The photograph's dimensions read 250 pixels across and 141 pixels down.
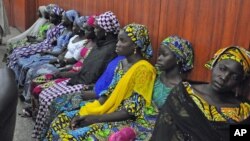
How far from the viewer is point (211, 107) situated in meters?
1.95

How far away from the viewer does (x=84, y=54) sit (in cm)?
378

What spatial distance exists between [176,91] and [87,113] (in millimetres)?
971

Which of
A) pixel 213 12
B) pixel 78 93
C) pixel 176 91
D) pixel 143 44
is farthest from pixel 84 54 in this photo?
pixel 176 91

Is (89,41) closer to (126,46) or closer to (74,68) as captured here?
(74,68)

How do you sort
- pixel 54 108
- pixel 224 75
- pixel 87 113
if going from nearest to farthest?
pixel 224 75, pixel 87 113, pixel 54 108

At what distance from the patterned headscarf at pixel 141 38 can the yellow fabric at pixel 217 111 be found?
34.2 inches

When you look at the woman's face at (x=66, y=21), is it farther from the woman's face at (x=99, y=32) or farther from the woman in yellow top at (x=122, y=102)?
the woman in yellow top at (x=122, y=102)

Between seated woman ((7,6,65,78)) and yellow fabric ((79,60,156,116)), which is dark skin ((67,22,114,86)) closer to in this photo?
yellow fabric ((79,60,156,116))

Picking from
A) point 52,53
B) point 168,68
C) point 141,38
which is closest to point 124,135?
point 168,68

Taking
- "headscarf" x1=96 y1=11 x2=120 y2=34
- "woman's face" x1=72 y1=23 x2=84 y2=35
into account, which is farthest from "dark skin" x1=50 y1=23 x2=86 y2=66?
"headscarf" x1=96 y1=11 x2=120 y2=34

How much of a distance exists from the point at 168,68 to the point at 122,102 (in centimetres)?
44

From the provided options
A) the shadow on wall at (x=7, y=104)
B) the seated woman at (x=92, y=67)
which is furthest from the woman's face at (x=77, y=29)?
the shadow on wall at (x=7, y=104)

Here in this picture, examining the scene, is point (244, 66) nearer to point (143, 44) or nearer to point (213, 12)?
point (213, 12)

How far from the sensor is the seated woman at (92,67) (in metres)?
3.22
